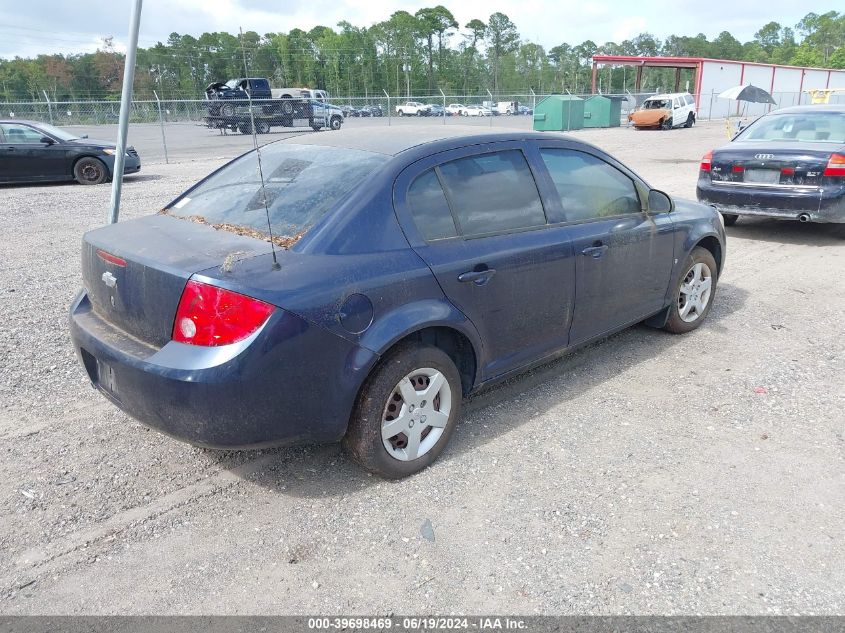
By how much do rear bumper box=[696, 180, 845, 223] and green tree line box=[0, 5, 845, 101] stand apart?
3156 centimetres

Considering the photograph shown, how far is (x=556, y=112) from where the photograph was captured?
102 ft

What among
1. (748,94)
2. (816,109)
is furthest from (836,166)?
(748,94)

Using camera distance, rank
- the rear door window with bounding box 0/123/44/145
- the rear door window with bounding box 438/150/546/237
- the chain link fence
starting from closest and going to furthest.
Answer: the rear door window with bounding box 438/150/546/237, the rear door window with bounding box 0/123/44/145, the chain link fence

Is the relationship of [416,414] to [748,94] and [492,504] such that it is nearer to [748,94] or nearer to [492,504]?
[492,504]

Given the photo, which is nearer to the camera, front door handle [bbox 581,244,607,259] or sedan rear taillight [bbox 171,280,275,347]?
sedan rear taillight [bbox 171,280,275,347]

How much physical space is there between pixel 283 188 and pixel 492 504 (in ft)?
6.21

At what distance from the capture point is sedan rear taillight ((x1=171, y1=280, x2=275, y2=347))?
266cm

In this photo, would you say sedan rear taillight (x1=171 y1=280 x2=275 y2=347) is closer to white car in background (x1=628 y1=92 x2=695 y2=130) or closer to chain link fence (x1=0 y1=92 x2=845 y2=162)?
chain link fence (x1=0 y1=92 x2=845 y2=162)

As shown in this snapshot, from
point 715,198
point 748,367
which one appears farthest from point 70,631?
point 715,198

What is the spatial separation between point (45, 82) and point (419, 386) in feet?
248

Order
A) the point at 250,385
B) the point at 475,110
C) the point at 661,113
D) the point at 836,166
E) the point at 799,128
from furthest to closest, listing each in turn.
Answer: the point at 475,110, the point at 661,113, the point at 799,128, the point at 836,166, the point at 250,385

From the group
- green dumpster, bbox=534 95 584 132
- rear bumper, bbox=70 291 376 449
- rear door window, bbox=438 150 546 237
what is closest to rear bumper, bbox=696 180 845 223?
rear door window, bbox=438 150 546 237

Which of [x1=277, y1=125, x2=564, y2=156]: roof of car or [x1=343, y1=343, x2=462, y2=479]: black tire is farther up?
[x1=277, y1=125, x2=564, y2=156]: roof of car

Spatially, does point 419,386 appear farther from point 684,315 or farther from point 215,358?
point 684,315
